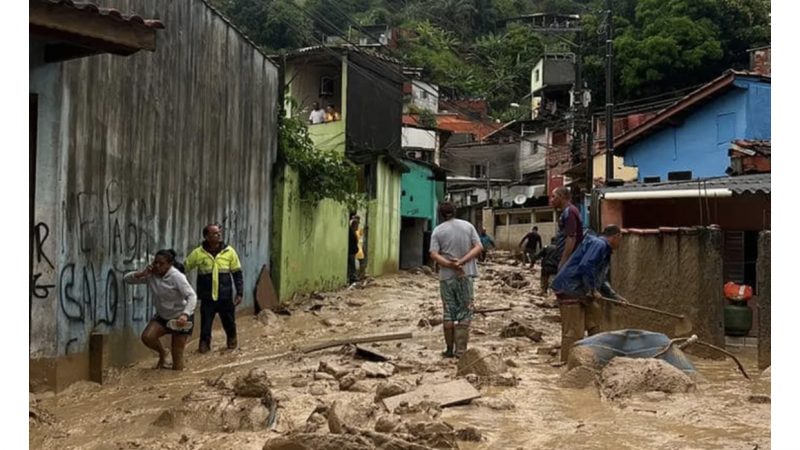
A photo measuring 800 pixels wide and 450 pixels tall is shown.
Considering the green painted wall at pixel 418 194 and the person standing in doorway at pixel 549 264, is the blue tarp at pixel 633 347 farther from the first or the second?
the green painted wall at pixel 418 194

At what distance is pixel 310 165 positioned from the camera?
1692 centimetres

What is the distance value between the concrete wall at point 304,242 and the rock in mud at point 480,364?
7787 millimetres

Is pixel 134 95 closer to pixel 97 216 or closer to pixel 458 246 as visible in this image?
pixel 97 216

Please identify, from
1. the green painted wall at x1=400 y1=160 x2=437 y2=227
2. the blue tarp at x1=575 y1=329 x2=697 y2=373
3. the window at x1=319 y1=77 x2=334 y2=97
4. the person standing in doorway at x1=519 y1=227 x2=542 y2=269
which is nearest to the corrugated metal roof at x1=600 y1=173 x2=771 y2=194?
the blue tarp at x1=575 y1=329 x2=697 y2=373

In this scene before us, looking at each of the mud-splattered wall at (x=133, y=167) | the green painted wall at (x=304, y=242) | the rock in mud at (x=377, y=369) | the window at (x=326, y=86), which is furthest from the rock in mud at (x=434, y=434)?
the window at (x=326, y=86)

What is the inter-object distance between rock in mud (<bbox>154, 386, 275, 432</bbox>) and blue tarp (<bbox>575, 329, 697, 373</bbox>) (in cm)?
337

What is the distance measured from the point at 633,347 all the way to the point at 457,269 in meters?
2.12

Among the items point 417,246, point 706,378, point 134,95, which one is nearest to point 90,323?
point 134,95

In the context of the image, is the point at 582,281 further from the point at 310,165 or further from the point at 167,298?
the point at 310,165

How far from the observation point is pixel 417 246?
32125 millimetres

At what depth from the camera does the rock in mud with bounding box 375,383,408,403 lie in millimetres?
6836

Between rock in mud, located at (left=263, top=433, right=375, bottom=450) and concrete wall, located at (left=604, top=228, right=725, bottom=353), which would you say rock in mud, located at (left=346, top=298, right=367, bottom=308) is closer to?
concrete wall, located at (left=604, top=228, right=725, bottom=353)

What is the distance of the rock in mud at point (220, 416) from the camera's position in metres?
6.00

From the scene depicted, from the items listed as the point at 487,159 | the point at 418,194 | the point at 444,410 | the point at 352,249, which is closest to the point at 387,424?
the point at 444,410
